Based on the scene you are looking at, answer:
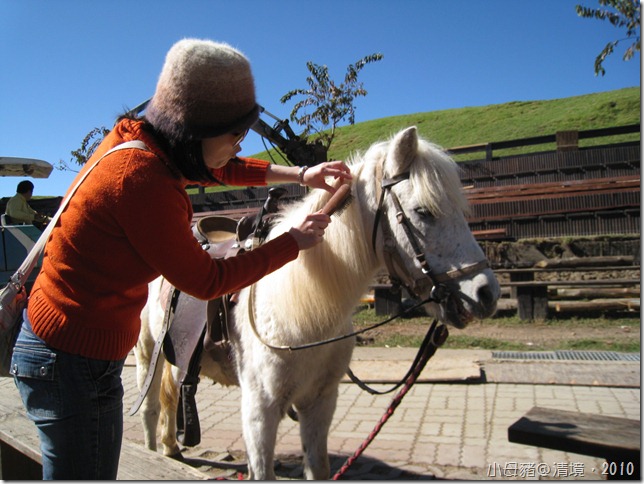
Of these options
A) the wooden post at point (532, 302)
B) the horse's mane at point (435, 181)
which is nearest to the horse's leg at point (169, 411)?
the horse's mane at point (435, 181)

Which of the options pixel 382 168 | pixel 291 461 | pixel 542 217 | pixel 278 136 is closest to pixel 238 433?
pixel 291 461

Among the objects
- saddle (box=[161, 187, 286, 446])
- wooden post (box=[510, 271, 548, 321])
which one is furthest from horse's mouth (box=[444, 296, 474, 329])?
wooden post (box=[510, 271, 548, 321])

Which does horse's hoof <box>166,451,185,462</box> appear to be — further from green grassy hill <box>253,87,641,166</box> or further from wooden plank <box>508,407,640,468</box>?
green grassy hill <box>253,87,641,166</box>

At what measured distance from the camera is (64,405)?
5.17 ft

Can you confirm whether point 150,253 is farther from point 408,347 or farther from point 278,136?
point 408,347

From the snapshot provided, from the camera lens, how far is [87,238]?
153cm

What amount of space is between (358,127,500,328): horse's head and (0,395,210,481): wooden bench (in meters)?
1.27

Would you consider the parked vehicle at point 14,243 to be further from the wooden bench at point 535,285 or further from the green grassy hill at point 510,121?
the green grassy hill at point 510,121

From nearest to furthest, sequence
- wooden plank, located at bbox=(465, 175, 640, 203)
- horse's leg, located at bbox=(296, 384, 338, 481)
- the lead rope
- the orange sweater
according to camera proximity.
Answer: the orange sweater < the lead rope < horse's leg, located at bbox=(296, 384, 338, 481) < wooden plank, located at bbox=(465, 175, 640, 203)

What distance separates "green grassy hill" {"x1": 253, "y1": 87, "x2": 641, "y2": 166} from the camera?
2820cm

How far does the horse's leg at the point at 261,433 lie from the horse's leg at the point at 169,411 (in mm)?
1693

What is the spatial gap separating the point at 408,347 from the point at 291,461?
3.77 meters

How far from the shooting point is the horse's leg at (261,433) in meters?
2.40

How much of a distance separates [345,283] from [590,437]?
128 cm
